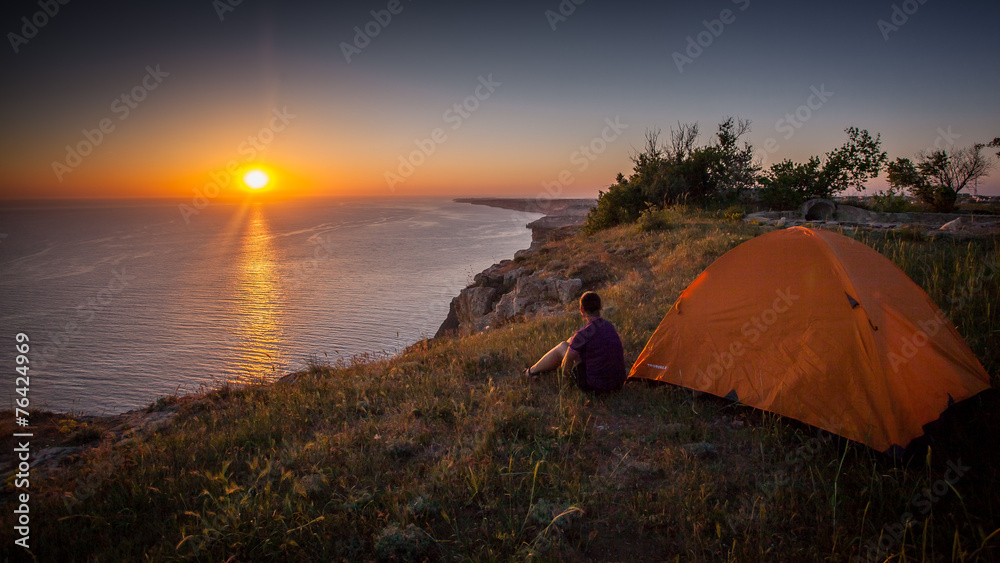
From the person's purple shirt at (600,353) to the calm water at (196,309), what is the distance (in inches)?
341

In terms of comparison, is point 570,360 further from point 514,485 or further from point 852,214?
point 852,214

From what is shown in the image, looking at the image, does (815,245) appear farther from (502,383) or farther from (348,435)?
(348,435)

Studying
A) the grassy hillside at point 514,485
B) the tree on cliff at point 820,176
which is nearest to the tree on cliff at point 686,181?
the tree on cliff at point 820,176

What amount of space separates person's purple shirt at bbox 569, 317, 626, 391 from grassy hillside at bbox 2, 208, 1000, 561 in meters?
0.35

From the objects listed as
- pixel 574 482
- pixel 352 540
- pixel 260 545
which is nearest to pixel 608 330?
pixel 574 482

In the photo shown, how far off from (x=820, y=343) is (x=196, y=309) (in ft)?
→ 92.4

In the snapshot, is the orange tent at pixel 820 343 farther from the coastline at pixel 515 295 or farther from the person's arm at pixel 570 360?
the coastline at pixel 515 295

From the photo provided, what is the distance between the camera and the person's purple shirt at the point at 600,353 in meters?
5.94

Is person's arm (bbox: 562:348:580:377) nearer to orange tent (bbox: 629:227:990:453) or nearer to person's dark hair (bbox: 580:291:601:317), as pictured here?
person's dark hair (bbox: 580:291:601:317)

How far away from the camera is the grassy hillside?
3436 mm

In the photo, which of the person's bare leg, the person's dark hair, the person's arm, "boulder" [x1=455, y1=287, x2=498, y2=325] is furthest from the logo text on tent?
"boulder" [x1=455, y1=287, x2=498, y2=325]

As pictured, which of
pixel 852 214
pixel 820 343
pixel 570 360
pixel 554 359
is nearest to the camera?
pixel 820 343

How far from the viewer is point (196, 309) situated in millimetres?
23641

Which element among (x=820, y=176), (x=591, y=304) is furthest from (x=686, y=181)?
(x=591, y=304)
